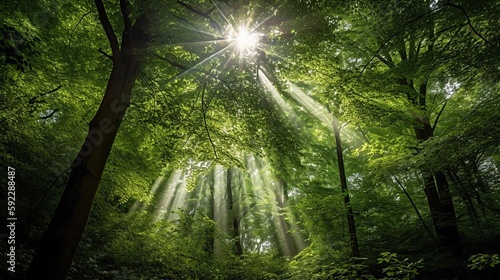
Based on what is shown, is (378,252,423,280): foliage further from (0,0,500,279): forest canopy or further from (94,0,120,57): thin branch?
(94,0,120,57): thin branch

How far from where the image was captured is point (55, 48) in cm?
673

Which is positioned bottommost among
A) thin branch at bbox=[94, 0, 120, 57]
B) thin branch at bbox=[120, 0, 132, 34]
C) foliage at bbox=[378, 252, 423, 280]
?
foliage at bbox=[378, 252, 423, 280]

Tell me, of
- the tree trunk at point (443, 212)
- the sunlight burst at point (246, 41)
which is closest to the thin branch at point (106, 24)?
the sunlight burst at point (246, 41)

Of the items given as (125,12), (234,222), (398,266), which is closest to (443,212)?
(398,266)

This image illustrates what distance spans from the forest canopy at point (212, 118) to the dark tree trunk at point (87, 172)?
2 centimetres

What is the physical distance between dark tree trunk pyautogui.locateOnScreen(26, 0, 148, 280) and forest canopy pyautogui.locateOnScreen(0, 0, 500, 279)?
21 millimetres

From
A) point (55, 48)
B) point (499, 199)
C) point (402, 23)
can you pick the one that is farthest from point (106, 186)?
point (499, 199)

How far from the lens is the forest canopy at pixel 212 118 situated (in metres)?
4.57

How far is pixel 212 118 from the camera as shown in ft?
21.5

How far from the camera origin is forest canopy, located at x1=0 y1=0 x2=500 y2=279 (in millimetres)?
4574

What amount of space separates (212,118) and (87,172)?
9.64ft

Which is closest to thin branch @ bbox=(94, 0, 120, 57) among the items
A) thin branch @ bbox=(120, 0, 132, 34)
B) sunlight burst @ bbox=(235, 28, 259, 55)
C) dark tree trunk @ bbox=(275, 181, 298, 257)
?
thin branch @ bbox=(120, 0, 132, 34)

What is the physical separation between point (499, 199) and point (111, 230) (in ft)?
38.7

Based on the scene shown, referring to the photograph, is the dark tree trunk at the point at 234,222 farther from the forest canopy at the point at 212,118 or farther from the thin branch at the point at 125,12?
the thin branch at the point at 125,12
